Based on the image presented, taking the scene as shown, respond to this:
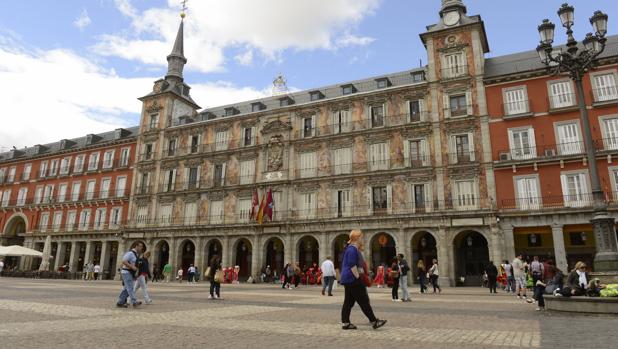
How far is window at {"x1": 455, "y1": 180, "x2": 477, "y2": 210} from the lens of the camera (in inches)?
1019

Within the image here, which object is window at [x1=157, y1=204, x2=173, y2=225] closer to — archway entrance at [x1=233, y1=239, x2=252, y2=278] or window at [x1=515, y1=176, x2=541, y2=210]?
archway entrance at [x1=233, y1=239, x2=252, y2=278]

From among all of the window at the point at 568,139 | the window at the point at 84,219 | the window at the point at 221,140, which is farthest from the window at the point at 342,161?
the window at the point at 84,219

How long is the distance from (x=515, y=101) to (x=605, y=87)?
493 centimetres

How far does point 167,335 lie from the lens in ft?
19.2

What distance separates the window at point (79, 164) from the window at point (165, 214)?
13263 millimetres

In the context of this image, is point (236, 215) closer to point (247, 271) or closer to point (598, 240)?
point (247, 271)

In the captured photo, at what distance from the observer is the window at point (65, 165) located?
44.1 meters

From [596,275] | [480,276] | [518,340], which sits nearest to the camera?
[518,340]

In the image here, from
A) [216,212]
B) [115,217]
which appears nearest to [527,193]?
[216,212]

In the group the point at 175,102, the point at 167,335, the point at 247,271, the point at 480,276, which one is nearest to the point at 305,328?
the point at 167,335

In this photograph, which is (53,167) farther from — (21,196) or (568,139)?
(568,139)

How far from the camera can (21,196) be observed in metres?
46.2

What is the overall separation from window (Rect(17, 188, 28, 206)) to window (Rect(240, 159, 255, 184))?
29408mm

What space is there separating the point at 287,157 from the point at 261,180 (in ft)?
9.67
